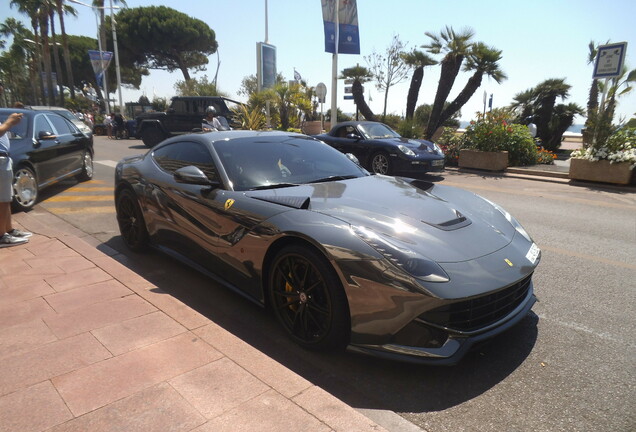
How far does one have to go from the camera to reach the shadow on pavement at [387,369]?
225 centimetres

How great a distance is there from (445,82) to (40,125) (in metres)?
16.6

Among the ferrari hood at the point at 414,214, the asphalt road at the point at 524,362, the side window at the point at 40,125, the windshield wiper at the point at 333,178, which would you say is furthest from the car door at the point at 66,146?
the ferrari hood at the point at 414,214

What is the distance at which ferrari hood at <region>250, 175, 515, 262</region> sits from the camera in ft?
8.09

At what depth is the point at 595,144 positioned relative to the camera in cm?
1014

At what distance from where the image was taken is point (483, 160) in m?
12.4

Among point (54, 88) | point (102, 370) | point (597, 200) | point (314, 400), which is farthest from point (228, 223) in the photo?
point (54, 88)

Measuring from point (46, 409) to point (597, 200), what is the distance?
9.21m

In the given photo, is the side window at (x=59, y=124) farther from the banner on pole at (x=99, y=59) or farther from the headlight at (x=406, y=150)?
the banner on pole at (x=99, y=59)

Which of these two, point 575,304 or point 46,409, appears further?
point 575,304

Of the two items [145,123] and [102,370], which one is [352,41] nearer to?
[145,123]

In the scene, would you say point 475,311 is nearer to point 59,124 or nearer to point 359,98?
point 59,124

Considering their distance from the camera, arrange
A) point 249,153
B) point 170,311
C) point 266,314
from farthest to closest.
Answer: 1. point 249,153
2. point 266,314
3. point 170,311

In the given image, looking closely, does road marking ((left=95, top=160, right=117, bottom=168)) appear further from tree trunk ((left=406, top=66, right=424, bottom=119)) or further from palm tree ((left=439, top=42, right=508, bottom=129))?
tree trunk ((left=406, top=66, right=424, bottom=119))

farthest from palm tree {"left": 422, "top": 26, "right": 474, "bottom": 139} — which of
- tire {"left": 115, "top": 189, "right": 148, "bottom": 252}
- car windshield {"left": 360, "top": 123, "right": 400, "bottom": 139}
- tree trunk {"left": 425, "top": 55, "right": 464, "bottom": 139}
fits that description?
tire {"left": 115, "top": 189, "right": 148, "bottom": 252}
